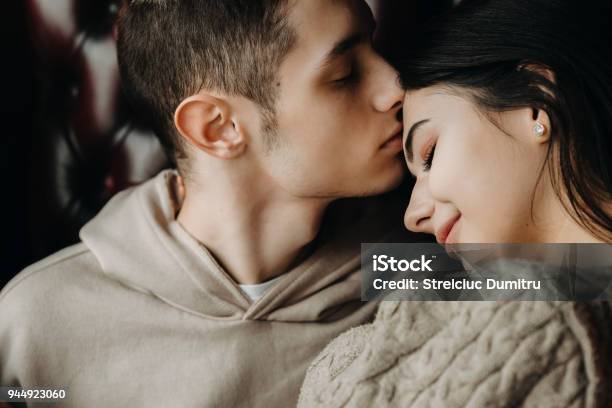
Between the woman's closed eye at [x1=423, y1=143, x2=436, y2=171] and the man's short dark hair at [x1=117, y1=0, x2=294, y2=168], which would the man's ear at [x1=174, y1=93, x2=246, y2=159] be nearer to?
the man's short dark hair at [x1=117, y1=0, x2=294, y2=168]

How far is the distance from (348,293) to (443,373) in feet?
1.04

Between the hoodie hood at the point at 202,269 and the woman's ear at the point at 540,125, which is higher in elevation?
the woman's ear at the point at 540,125

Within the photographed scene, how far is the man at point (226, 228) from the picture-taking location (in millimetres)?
725

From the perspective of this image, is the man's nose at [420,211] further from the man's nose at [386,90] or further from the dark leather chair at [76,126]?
the dark leather chair at [76,126]

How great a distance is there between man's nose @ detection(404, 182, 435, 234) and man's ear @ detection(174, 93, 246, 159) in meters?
0.21

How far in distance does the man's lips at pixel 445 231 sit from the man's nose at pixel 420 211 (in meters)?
0.03

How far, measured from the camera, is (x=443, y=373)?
495 millimetres

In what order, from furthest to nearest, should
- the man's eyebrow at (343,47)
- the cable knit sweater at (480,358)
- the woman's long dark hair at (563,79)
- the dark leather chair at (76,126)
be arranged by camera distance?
the dark leather chair at (76,126) < the man's eyebrow at (343,47) < the woman's long dark hair at (563,79) < the cable knit sweater at (480,358)

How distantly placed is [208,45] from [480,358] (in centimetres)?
47

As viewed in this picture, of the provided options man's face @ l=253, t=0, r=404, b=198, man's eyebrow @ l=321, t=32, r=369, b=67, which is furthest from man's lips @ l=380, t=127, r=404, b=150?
man's eyebrow @ l=321, t=32, r=369, b=67

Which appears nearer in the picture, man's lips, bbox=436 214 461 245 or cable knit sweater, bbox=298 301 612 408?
cable knit sweater, bbox=298 301 612 408

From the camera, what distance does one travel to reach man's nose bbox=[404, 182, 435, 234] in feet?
2.32

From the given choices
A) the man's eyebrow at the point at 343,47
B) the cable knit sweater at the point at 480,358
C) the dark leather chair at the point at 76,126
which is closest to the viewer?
the cable knit sweater at the point at 480,358

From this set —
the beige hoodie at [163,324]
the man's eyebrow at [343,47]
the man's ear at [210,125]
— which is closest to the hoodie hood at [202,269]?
the beige hoodie at [163,324]
